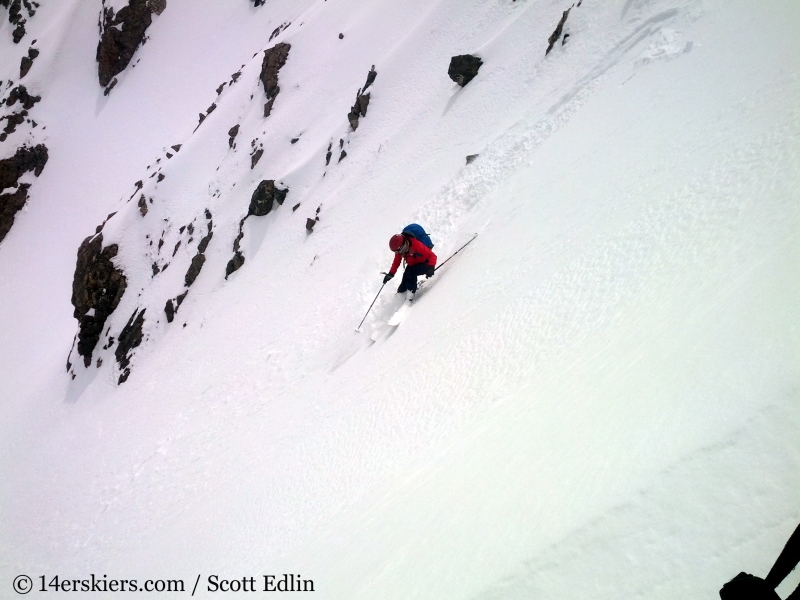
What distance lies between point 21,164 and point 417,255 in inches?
1783

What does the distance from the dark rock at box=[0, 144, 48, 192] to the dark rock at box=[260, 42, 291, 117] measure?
87.9 ft

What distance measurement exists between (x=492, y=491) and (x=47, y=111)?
5126 cm

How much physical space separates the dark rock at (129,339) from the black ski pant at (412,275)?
1566 cm

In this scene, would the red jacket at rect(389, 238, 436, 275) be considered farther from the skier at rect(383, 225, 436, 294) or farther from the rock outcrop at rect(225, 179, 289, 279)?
the rock outcrop at rect(225, 179, 289, 279)

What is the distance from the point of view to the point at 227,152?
22.8m

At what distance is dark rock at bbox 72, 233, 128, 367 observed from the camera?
22.6m

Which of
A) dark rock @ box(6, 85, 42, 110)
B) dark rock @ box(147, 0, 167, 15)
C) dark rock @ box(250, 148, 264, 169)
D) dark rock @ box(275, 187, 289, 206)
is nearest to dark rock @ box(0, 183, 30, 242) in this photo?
dark rock @ box(6, 85, 42, 110)

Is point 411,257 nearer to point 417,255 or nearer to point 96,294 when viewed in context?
point 417,255

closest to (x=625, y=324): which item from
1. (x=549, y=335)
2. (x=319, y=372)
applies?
(x=549, y=335)

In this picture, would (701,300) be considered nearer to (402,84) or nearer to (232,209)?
(402,84)

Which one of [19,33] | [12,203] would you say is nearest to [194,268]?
[12,203]

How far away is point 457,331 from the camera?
5762 millimetres

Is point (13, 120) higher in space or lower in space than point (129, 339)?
higher

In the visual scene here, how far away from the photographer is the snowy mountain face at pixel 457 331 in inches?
88.5
